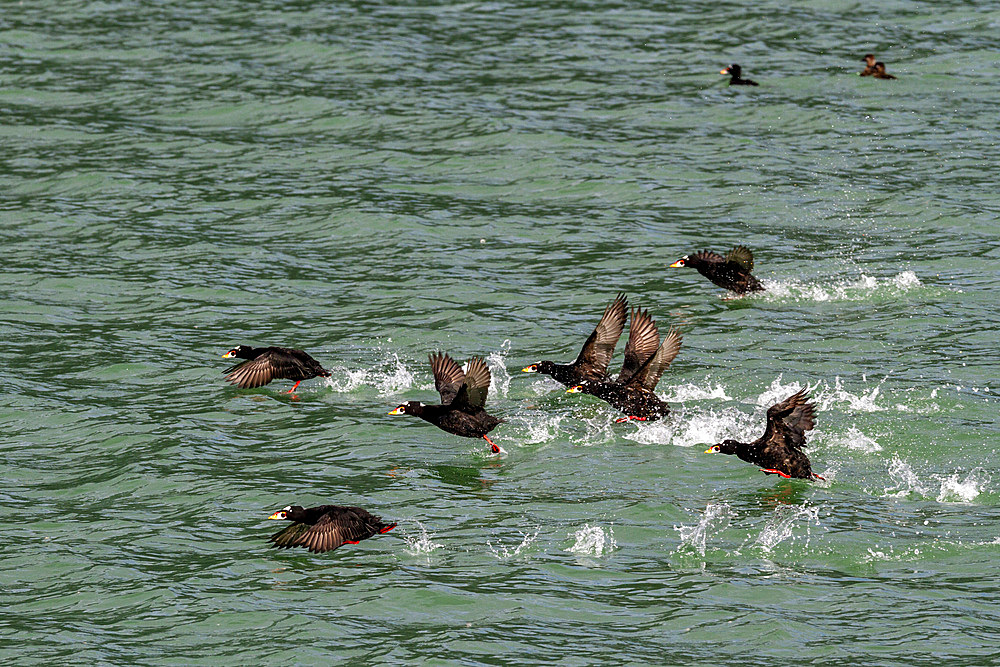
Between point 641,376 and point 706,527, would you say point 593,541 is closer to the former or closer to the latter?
point 706,527

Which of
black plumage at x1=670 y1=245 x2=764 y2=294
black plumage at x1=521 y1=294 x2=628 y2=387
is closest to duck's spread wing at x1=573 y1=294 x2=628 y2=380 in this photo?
black plumage at x1=521 y1=294 x2=628 y2=387

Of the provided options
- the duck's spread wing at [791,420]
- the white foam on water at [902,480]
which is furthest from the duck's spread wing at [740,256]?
the white foam on water at [902,480]

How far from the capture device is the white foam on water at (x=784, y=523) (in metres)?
12.5

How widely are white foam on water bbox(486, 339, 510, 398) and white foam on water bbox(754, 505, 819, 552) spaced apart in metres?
4.13

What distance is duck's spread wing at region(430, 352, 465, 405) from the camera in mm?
15266

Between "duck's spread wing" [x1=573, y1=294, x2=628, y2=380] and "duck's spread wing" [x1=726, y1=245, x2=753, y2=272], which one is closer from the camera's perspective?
"duck's spread wing" [x1=573, y1=294, x2=628, y2=380]

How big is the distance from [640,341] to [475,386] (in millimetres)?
2378

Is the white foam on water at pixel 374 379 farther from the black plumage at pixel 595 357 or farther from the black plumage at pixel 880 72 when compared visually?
the black plumage at pixel 880 72

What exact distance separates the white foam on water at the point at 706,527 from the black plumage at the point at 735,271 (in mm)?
5759

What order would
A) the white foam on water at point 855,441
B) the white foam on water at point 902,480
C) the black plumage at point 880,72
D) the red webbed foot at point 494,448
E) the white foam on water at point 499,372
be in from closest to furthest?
the white foam on water at point 902,480 < the white foam on water at point 855,441 < the red webbed foot at point 494,448 < the white foam on water at point 499,372 < the black plumage at point 880,72

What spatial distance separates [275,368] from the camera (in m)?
16.1

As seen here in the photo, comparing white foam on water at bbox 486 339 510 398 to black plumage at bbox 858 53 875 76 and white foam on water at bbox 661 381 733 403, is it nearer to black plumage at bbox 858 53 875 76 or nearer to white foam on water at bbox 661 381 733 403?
white foam on water at bbox 661 381 733 403

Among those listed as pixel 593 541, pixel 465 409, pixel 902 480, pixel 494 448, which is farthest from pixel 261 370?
pixel 902 480

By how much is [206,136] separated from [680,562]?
1544 centimetres
